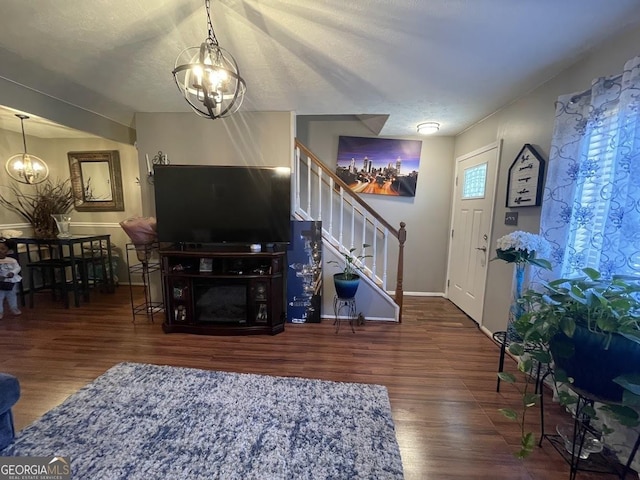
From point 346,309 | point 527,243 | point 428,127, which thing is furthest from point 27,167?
point 527,243

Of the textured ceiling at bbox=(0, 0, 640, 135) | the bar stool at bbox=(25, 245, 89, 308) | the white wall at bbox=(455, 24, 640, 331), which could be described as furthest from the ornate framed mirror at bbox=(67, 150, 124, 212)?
the white wall at bbox=(455, 24, 640, 331)

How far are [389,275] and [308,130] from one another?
8.03 ft

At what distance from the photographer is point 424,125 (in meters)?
3.19

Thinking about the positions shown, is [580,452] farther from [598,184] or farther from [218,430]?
[218,430]

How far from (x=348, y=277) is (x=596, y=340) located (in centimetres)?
197

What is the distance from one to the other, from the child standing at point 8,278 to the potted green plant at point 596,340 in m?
4.76

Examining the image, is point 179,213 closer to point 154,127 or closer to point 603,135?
point 154,127

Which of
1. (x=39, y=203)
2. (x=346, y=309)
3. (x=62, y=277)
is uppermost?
(x=39, y=203)

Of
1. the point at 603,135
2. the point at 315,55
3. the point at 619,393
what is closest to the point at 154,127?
the point at 315,55

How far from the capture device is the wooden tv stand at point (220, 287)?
2723mm

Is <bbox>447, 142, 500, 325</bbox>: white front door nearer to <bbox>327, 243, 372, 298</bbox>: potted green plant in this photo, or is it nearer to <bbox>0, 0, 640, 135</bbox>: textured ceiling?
<bbox>0, 0, 640, 135</bbox>: textured ceiling

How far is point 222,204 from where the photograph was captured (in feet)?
9.04

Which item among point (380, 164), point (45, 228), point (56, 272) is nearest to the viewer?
point (45, 228)
